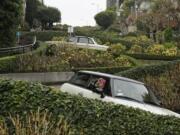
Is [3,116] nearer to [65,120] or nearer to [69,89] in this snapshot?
[65,120]

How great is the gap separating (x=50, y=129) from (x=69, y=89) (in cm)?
845

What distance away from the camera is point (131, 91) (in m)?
15.4

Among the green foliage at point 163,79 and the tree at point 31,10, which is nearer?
the green foliage at point 163,79

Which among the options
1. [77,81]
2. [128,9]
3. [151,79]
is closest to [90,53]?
[151,79]

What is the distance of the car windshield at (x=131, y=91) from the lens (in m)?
15.2

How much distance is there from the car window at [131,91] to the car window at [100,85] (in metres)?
0.18

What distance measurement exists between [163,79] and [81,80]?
813 cm

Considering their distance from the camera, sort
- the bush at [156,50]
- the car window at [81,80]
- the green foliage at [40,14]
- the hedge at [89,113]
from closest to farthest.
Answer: the hedge at [89,113] → the car window at [81,80] → the bush at [156,50] → the green foliage at [40,14]

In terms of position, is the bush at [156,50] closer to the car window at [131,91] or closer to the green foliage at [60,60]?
the green foliage at [60,60]

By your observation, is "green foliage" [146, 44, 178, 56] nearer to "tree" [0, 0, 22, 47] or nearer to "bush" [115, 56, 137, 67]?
"bush" [115, 56, 137, 67]

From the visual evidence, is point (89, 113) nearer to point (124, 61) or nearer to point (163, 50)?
point (124, 61)

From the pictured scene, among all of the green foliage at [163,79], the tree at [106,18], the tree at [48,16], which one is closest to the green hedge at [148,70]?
the green foliage at [163,79]

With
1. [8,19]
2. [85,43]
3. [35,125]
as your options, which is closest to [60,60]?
[8,19]

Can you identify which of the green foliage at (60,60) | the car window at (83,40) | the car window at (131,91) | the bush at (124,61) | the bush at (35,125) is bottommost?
the bush at (124,61)
